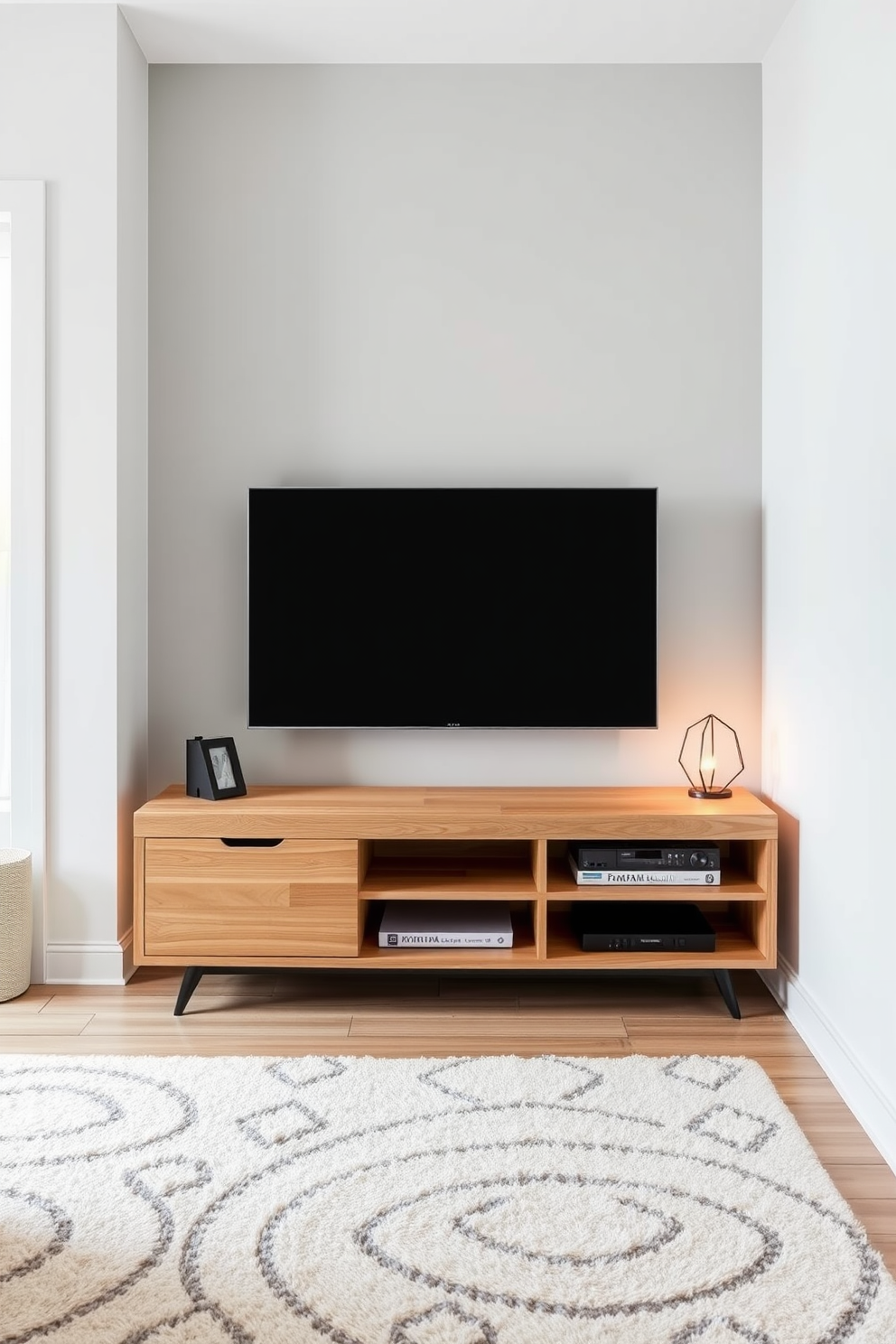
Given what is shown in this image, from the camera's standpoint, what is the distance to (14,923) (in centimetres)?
292

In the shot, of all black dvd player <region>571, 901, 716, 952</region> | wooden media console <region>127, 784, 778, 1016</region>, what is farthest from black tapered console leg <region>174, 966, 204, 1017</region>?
black dvd player <region>571, 901, 716, 952</region>

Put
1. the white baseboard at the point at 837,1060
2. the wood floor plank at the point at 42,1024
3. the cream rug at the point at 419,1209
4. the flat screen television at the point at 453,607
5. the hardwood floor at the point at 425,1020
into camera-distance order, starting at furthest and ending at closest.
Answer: the flat screen television at the point at 453,607 < the wood floor plank at the point at 42,1024 < the hardwood floor at the point at 425,1020 < the white baseboard at the point at 837,1060 < the cream rug at the point at 419,1209

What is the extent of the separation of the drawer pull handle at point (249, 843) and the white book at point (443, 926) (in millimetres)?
376

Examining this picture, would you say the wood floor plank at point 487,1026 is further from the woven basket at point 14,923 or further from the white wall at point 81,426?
the woven basket at point 14,923

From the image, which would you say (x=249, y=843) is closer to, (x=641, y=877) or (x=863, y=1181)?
(x=641, y=877)

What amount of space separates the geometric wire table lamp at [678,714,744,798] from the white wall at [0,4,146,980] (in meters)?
1.71

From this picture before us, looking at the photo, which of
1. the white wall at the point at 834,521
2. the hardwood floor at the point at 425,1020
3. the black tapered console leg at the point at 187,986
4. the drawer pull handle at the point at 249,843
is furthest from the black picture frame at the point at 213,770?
the white wall at the point at 834,521

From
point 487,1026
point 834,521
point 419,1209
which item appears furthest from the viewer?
point 487,1026

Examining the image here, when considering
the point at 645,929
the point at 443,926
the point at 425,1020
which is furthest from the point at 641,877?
the point at 425,1020

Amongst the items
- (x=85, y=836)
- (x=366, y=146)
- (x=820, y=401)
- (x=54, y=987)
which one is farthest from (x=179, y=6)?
(x=54, y=987)

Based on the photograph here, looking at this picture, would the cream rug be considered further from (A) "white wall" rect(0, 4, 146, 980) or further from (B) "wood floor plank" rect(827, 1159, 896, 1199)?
(A) "white wall" rect(0, 4, 146, 980)

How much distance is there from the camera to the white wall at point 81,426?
297 centimetres

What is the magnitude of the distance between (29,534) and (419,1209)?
82.5 inches

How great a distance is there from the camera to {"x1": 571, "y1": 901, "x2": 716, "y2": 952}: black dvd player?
2.85 m
